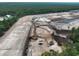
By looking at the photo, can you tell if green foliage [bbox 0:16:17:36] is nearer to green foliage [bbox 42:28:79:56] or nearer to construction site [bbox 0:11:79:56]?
construction site [bbox 0:11:79:56]

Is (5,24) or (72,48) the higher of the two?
(5,24)

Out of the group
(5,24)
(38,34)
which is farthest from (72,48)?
(5,24)

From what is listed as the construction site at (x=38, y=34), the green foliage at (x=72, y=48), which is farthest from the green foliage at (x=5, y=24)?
the green foliage at (x=72, y=48)

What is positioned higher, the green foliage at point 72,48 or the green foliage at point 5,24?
the green foliage at point 5,24

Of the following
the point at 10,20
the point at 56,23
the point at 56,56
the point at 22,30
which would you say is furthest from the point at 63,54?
the point at 10,20

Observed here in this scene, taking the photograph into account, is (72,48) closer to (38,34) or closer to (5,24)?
(38,34)

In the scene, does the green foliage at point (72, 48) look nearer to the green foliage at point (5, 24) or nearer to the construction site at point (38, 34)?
the construction site at point (38, 34)

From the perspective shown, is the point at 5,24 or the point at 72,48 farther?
the point at 5,24

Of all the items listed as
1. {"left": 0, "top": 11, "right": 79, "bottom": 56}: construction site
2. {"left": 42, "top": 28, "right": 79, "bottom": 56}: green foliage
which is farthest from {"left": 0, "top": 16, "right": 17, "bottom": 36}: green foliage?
{"left": 42, "top": 28, "right": 79, "bottom": 56}: green foliage

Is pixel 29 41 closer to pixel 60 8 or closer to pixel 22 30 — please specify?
pixel 22 30

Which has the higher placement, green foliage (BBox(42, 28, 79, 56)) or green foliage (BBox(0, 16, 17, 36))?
green foliage (BBox(0, 16, 17, 36))

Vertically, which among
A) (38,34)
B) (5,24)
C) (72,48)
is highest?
(5,24)
